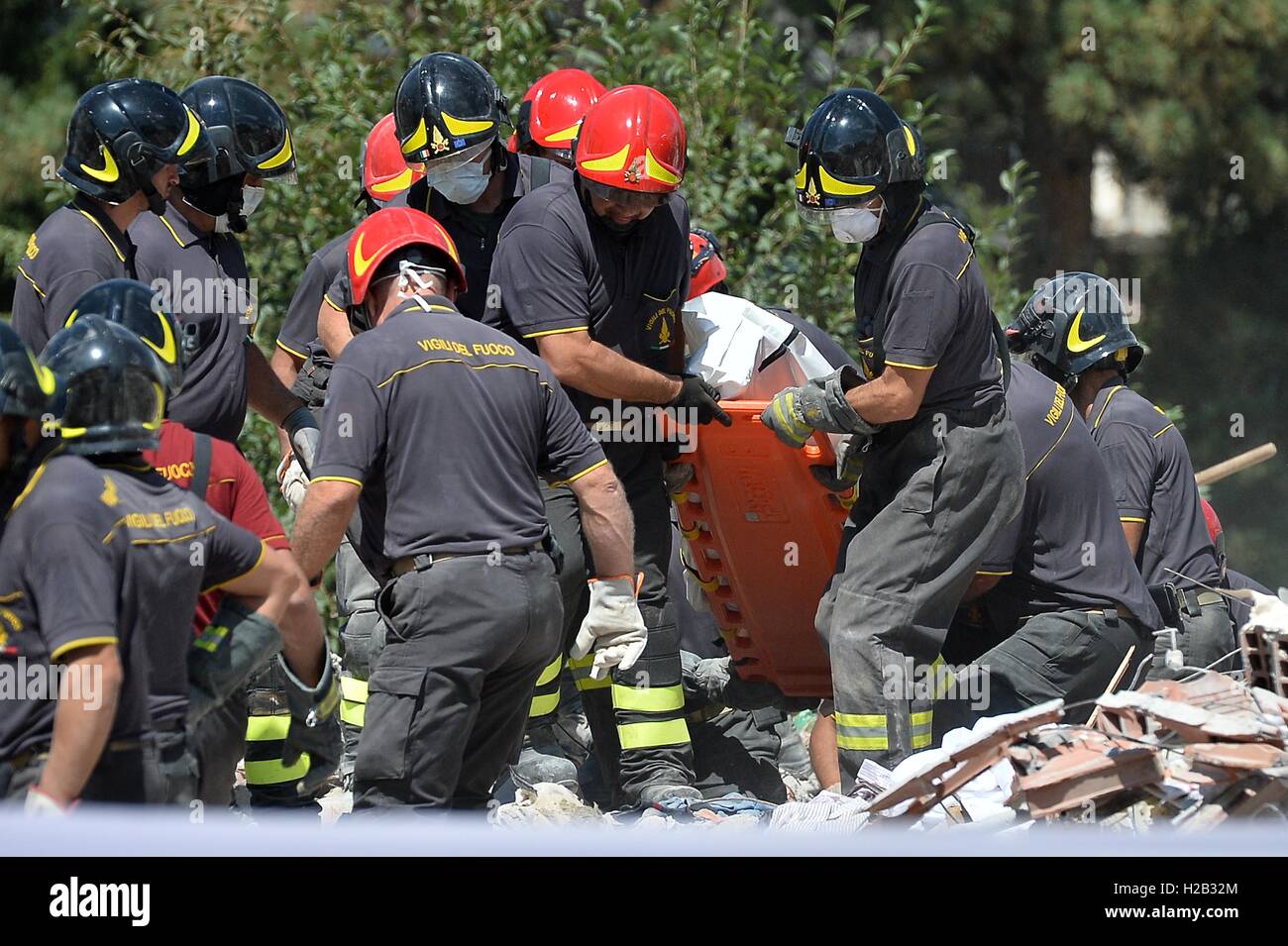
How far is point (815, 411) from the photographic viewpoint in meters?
4.92

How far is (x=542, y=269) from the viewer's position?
196 inches

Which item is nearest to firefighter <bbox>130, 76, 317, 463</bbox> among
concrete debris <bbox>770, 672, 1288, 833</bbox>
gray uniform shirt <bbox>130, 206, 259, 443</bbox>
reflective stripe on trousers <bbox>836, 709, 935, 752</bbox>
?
gray uniform shirt <bbox>130, 206, 259, 443</bbox>

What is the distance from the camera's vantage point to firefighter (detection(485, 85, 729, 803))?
16.4 ft

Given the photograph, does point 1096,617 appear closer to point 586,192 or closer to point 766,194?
point 586,192

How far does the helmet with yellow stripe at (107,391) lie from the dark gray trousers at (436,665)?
925mm

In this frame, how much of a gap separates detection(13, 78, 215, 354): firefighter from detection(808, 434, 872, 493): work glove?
2207 millimetres

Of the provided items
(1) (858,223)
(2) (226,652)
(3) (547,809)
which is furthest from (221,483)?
(1) (858,223)

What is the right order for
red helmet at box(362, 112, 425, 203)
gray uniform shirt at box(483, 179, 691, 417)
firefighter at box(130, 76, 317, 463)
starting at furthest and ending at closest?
red helmet at box(362, 112, 425, 203) < gray uniform shirt at box(483, 179, 691, 417) < firefighter at box(130, 76, 317, 463)

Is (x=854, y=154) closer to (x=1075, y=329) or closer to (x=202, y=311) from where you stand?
(x=1075, y=329)

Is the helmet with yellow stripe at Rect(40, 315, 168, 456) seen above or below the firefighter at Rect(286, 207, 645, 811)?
above

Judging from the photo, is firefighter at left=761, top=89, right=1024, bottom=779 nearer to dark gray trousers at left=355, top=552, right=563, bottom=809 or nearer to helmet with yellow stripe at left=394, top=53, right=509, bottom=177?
helmet with yellow stripe at left=394, top=53, right=509, bottom=177
